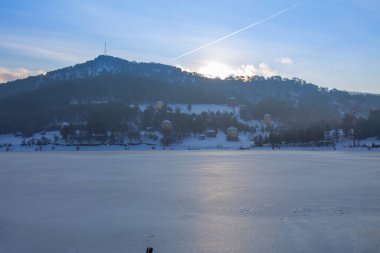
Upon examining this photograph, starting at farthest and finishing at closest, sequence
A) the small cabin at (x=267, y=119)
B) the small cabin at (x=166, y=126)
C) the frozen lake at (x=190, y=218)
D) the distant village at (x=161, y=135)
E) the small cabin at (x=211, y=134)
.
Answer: the small cabin at (x=267, y=119) → the small cabin at (x=211, y=134) → the small cabin at (x=166, y=126) → the distant village at (x=161, y=135) → the frozen lake at (x=190, y=218)

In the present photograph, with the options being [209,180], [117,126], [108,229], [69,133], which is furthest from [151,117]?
[108,229]

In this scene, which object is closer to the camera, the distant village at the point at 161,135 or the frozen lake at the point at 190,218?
the frozen lake at the point at 190,218

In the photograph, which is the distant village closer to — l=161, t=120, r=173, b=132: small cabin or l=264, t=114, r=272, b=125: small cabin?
l=161, t=120, r=173, b=132: small cabin

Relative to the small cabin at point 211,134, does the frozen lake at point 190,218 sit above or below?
below

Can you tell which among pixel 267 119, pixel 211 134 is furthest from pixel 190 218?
pixel 267 119

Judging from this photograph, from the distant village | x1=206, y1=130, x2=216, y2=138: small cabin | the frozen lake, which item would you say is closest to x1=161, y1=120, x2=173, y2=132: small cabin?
the distant village

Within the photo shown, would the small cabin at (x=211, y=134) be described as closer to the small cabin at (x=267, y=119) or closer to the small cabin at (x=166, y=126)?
the small cabin at (x=166, y=126)

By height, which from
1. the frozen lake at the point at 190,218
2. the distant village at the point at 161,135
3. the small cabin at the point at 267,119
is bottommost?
the frozen lake at the point at 190,218

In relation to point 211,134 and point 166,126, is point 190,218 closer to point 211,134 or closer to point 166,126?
point 166,126

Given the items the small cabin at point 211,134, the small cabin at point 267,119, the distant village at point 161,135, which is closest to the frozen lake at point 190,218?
the distant village at point 161,135

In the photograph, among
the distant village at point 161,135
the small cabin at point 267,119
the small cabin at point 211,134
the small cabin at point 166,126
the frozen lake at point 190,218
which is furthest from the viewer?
the small cabin at point 267,119

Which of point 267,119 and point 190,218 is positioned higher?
point 267,119

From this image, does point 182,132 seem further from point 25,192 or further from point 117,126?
point 25,192

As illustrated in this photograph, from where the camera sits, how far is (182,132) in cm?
15600
